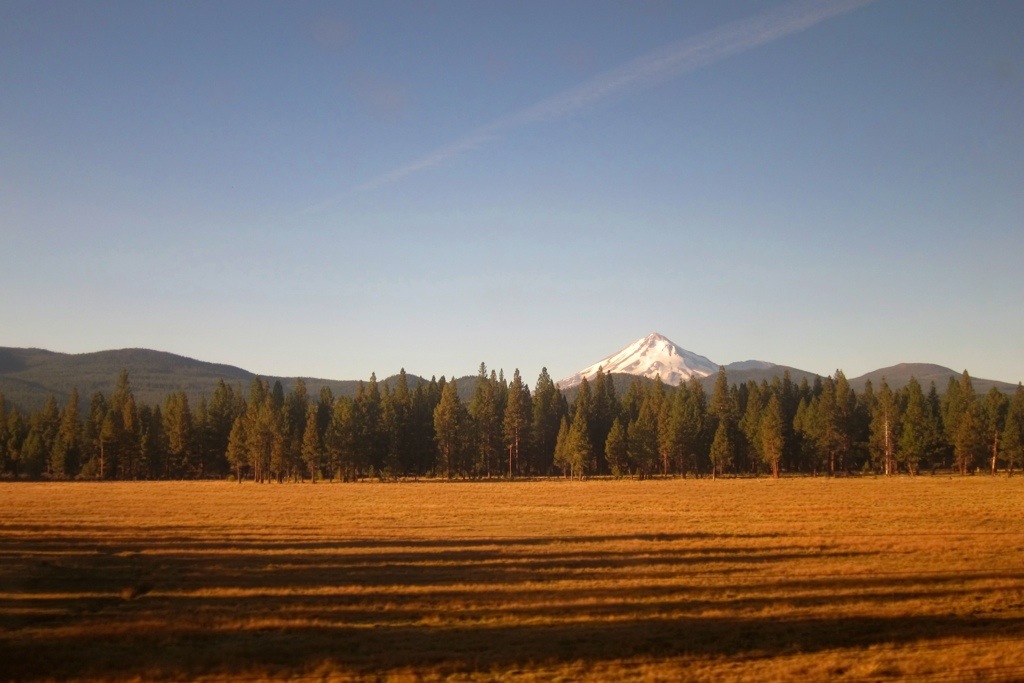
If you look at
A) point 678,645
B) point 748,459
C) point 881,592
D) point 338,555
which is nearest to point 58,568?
point 338,555

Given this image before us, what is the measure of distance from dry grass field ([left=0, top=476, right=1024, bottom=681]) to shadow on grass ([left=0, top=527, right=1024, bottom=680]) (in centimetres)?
9

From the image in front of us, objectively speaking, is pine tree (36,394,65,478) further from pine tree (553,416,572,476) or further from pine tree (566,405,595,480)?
pine tree (566,405,595,480)

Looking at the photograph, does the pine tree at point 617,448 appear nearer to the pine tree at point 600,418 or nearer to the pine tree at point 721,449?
the pine tree at point 600,418

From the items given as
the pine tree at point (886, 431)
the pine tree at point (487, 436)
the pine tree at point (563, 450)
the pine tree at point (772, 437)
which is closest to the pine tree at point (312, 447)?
the pine tree at point (487, 436)

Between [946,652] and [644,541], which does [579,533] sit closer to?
[644,541]

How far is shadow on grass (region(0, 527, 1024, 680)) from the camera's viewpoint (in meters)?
15.5

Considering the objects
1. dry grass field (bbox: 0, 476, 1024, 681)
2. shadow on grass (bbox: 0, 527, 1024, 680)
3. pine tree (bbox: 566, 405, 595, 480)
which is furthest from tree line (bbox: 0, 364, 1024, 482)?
shadow on grass (bbox: 0, 527, 1024, 680)

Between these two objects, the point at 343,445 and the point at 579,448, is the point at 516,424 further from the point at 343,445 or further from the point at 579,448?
the point at 343,445

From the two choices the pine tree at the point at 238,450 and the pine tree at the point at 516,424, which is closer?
the pine tree at the point at 238,450

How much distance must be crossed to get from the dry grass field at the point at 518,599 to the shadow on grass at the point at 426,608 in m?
0.09

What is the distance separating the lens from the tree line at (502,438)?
361 feet

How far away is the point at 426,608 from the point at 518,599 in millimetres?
2601

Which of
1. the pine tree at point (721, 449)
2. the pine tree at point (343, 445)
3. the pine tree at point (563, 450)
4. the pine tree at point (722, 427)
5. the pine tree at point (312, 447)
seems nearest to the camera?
the pine tree at point (312, 447)

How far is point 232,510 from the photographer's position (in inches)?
2031
